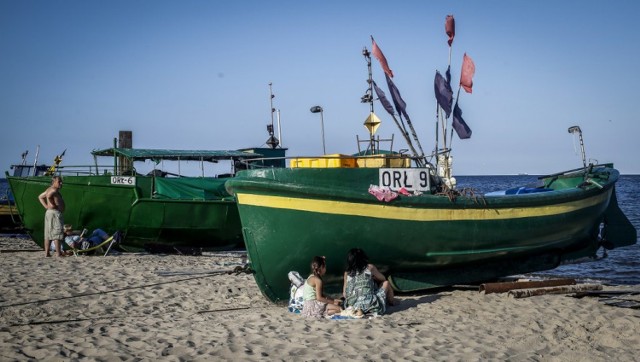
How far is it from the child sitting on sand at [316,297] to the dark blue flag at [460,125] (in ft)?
13.0

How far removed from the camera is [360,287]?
830 cm

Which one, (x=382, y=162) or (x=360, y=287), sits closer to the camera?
(x=360, y=287)

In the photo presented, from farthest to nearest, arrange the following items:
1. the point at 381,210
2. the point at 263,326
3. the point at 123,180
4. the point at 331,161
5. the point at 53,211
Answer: the point at 123,180 < the point at 53,211 < the point at 331,161 < the point at 381,210 < the point at 263,326

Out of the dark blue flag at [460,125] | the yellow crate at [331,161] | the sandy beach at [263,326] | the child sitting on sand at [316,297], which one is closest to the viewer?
the sandy beach at [263,326]

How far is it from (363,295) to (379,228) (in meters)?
1.18

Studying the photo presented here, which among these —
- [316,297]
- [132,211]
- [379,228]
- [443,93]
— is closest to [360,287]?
[316,297]

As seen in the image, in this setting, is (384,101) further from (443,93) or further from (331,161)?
(331,161)

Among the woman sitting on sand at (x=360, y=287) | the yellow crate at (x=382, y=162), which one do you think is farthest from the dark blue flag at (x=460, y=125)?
the woman sitting on sand at (x=360, y=287)

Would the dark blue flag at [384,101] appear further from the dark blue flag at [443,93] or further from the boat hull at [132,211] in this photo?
the boat hull at [132,211]

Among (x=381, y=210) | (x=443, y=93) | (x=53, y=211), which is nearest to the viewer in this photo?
(x=381, y=210)

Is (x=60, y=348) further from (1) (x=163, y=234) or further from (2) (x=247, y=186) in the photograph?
(1) (x=163, y=234)

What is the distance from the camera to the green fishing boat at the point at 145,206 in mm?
15680

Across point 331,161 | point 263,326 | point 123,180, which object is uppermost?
point 331,161

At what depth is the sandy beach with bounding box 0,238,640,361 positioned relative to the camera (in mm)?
6496
